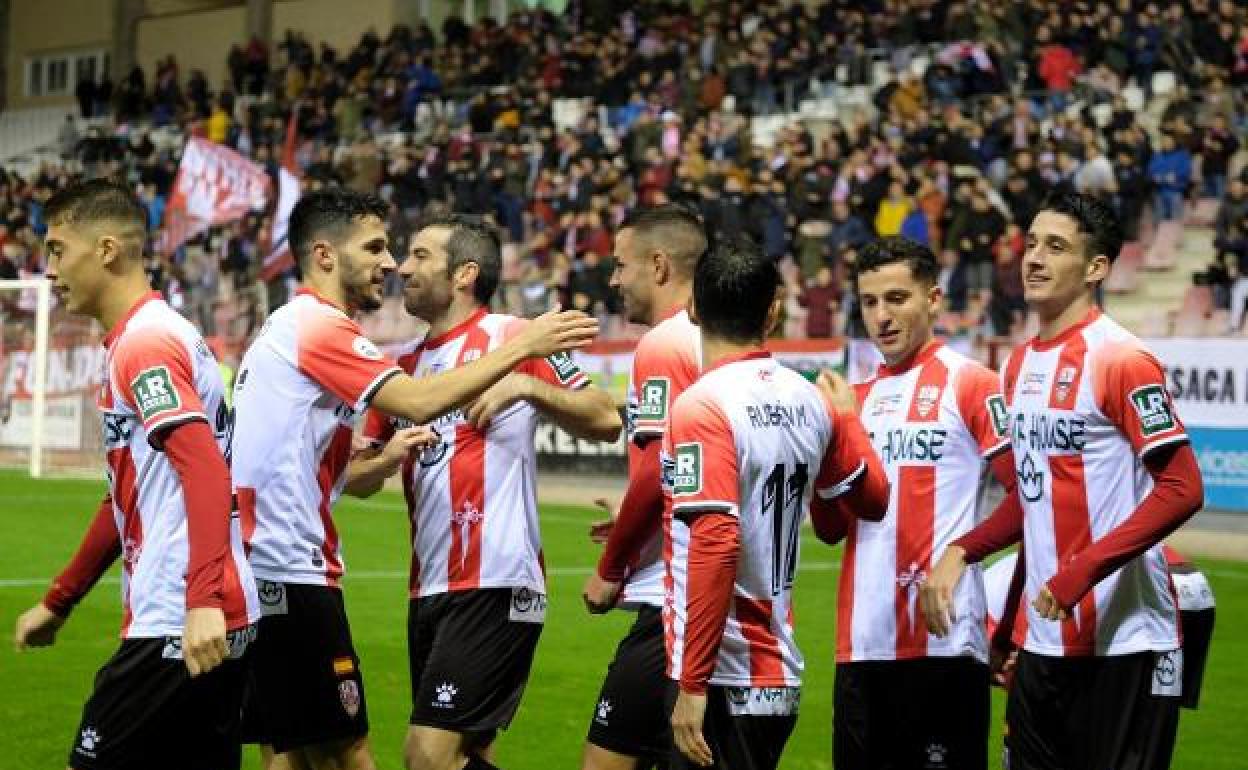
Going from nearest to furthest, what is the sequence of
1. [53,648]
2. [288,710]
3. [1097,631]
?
[1097,631]
[288,710]
[53,648]

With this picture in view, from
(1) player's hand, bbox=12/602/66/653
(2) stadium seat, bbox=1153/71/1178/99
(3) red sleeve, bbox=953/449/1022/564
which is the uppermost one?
(2) stadium seat, bbox=1153/71/1178/99

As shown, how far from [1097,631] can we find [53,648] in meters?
7.78

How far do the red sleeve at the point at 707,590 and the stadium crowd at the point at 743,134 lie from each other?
52.4 feet

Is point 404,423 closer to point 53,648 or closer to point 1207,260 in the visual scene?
point 53,648

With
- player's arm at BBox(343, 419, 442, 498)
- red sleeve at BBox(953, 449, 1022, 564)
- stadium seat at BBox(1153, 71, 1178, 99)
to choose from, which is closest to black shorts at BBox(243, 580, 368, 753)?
player's arm at BBox(343, 419, 442, 498)

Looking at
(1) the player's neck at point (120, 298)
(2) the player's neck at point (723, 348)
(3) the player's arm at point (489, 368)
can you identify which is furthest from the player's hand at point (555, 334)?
(1) the player's neck at point (120, 298)

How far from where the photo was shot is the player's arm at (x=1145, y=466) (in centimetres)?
565

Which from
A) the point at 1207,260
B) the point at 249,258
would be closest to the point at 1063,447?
the point at 1207,260

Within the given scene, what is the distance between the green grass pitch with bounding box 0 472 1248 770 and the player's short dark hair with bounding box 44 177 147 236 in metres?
3.86

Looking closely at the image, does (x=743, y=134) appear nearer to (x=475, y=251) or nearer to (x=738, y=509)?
(x=475, y=251)

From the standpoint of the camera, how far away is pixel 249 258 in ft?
115

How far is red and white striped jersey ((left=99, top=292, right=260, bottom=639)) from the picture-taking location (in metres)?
5.30

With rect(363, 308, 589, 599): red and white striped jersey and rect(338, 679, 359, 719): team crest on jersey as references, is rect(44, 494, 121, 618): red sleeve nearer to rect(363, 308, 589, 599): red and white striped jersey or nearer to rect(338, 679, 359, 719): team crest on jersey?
rect(338, 679, 359, 719): team crest on jersey

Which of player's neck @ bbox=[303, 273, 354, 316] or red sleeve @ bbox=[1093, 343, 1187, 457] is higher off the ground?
player's neck @ bbox=[303, 273, 354, 316]
